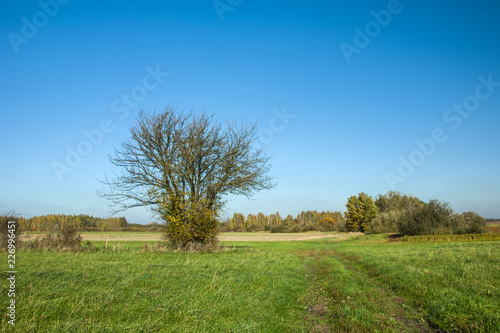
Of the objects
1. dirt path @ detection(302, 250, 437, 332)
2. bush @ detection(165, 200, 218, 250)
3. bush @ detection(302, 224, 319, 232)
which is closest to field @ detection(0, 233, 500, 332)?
dirt path @ detection(302, 250, 437, 332)

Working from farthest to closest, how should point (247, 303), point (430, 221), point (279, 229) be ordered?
point (279, 229) < point (430, 221) < point (247, 303)

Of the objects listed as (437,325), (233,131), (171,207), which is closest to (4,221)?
(171,207)

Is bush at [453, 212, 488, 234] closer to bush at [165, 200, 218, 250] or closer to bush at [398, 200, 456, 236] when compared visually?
bush at [398, 200, 456, 236]

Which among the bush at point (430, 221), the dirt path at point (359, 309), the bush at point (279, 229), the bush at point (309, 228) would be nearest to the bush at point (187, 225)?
the dirt path at point (359, 309)

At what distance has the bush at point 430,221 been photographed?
133 ft

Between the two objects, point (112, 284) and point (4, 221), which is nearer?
point (112, 284)

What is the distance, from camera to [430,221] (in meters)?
41.5

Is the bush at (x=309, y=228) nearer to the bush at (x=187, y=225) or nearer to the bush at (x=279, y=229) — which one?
the bush at (x=279, y=229)

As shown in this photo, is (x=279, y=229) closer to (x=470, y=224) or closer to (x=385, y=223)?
(x=385, y=223)

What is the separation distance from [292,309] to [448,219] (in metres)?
44.0

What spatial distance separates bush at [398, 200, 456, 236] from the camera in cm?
4053

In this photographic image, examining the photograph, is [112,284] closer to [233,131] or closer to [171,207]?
[171,207]

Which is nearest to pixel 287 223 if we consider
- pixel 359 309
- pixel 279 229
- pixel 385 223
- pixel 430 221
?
pixel 279 229

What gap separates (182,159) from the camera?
72.9 ft
